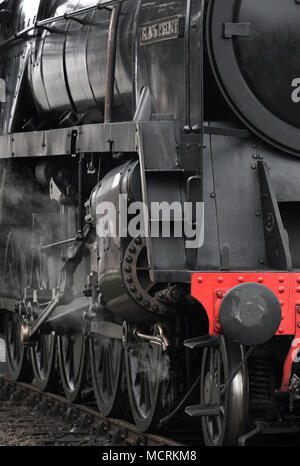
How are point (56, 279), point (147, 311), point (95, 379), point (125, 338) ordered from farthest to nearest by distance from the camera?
point (56, 279) → point (95, 379) → point (125, 338) → point (147, 311)

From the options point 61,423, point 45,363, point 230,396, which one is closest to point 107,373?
point 61,423

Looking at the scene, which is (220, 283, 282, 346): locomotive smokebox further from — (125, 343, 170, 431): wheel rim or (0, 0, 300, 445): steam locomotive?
(125, 343, 170, 431): wheel rim

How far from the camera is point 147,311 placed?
7.00 metres

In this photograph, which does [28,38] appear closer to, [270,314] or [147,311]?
[147,311]

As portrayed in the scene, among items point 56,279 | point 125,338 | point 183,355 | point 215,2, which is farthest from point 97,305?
point 215,2

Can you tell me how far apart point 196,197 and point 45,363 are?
4.41 meters

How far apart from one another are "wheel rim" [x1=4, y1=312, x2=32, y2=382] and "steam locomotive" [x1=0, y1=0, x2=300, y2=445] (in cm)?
269

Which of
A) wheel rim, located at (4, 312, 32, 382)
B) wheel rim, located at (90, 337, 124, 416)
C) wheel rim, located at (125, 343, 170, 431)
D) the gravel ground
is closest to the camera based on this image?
wheel rim, located at (125, 343, 170, 431)

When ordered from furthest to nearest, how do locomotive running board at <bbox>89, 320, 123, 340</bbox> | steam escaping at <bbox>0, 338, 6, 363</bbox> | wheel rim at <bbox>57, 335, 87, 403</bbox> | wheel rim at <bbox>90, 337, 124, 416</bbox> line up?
1. steam escaping at <bbox>0, 338, 6, 363</bbox>
2. wheel rim at <bbox>57, 335, 87, 403</bbox>
3. wheel rim at <bbox>90, 337, 124, 416</bbox>
4. locomotive running board at <bbox>89, 320, 123, 340</bbox>

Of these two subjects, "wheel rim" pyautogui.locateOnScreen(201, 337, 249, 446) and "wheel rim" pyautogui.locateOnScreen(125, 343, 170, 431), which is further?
"wheel rim" pyautogui.locateOnScreen(125, 343, 170, 431)

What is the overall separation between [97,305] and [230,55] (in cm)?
221

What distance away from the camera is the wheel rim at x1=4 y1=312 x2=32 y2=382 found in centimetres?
1107

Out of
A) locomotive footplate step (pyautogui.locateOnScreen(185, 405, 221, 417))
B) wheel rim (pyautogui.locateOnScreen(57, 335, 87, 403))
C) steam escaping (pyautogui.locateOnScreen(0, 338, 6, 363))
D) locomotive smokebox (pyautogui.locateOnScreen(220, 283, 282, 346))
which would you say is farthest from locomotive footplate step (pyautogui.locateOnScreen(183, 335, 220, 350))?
steam escaping (pyautogui.locateOnScreen(0, 338, 6, 363))

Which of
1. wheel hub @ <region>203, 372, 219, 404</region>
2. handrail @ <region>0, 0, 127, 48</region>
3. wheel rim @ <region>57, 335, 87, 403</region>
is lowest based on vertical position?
wheel hub @ <region>203, 372, 219, 404</region>
